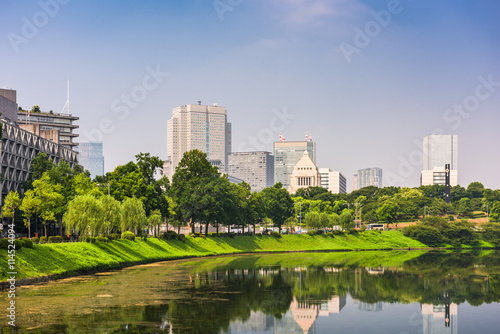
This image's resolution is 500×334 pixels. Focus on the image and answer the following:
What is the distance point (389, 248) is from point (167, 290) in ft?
314

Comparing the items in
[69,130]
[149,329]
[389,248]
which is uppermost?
[69,130]

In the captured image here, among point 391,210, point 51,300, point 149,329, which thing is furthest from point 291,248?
point 149,329

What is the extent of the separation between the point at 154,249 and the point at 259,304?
46194mm

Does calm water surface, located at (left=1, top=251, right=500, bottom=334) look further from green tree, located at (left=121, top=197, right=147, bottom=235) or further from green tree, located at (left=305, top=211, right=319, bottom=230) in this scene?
green tree, located at (left=305, top=211, right=319, bottom=230)

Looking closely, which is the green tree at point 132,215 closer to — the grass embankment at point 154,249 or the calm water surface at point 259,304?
the grass embankment at point 154,249

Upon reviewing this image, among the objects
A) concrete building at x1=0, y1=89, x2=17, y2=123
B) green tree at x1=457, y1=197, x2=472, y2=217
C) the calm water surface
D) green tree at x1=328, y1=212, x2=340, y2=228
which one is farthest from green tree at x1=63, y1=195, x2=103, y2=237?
green tree at x1=457, y1=197, x2=472, y2=217

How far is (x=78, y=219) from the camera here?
213 feet

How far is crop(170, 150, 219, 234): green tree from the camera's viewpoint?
101 meters

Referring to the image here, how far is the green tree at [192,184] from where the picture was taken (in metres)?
101

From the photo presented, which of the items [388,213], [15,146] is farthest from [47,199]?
[388,213]

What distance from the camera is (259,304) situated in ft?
118

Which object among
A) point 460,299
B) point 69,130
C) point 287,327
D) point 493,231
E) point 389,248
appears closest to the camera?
point 287,327

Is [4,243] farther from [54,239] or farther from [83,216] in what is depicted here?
[54,239]

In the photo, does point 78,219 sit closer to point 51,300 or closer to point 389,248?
point 51,300
